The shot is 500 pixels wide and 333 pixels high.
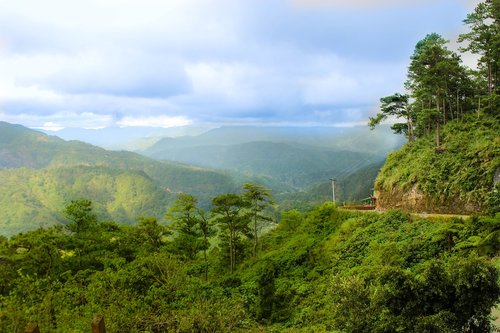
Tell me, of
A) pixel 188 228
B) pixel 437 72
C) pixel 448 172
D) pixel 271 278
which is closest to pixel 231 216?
pixel 188 228

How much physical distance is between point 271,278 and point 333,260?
596 centimetres

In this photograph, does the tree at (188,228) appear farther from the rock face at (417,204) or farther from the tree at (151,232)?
the rock face at (417,204)

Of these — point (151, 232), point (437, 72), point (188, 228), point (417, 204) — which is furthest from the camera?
point (151, 232)

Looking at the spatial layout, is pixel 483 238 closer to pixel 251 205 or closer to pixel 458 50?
pixel 251 205

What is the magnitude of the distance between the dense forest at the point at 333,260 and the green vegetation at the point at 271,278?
0.23 ft

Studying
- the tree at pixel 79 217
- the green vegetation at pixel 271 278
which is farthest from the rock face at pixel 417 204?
the tree at pixel 79 217

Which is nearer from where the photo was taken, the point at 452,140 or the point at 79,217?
the point at 452,140

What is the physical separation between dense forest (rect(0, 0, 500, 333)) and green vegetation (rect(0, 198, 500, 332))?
0.23 feet

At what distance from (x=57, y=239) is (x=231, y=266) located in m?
18.2

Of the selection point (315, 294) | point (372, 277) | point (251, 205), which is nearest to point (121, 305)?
point (372, 277)

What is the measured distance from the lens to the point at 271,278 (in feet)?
92.0

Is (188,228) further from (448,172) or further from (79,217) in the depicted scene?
(448,172)

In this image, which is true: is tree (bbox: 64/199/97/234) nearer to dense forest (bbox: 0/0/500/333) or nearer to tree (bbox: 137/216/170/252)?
dense forest (bbox: 0/0/500/333)

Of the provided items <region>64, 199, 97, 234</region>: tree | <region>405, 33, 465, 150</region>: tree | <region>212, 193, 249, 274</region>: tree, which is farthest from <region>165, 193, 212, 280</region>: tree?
<region>405, 33, 465, 150</region>: tree
